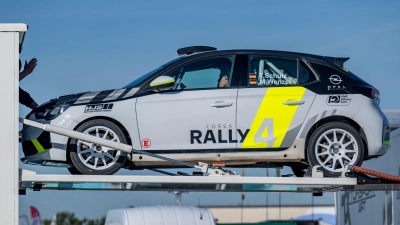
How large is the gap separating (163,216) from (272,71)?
15.3 ft

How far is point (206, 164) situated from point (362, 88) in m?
1.84

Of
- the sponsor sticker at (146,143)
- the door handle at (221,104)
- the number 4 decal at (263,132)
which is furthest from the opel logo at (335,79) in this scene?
the sponsor sticker at (146,143)

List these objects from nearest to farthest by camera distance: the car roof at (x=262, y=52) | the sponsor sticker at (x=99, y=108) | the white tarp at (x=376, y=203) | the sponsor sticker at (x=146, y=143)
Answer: the sponsor sticker at (x=146, y=143) < the sponsor sticker at (x=99, y=108) < the car roof at (x=262, y=52) < the white tarp at (x=376, y=203)

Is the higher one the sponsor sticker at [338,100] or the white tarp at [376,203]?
the sponsor sticker at [338,100]

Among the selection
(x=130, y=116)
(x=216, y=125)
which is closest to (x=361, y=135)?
(x=216, y=125)

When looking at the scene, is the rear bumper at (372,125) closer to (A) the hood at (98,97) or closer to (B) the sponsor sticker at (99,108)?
(A) the hood at (98,97)

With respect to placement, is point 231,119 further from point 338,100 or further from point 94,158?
point 94,158

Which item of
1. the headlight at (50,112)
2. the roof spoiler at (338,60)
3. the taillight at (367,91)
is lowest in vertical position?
the headlight at (50,112)

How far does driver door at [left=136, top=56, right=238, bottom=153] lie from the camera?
7.62 metres

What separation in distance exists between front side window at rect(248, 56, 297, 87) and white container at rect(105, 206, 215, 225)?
449 centimetres

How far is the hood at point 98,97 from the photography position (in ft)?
25.9

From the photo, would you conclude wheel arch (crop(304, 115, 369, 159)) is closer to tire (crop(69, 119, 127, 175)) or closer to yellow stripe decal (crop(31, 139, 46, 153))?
tire (crop(69, 119, 127, 175))

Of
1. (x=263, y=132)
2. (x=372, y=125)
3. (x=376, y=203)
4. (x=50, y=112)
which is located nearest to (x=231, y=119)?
(x=263, y=132)

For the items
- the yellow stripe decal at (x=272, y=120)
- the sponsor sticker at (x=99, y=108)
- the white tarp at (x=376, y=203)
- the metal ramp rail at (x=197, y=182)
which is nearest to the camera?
the metal ramp rail at (x=197, y=182)
